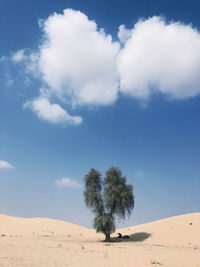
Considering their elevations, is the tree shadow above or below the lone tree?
below

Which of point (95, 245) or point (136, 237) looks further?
point (136, 237)

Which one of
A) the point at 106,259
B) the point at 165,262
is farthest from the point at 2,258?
the point at 165,262

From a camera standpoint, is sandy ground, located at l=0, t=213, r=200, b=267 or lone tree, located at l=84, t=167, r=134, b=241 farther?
lone tree, located at l=84, t=167, r=134, b=241

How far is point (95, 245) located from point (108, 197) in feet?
27.5

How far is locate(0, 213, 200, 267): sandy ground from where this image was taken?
630 inches

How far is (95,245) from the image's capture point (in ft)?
84.8

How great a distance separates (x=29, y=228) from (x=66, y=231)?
7456 millimetres

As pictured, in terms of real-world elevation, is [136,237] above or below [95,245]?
above

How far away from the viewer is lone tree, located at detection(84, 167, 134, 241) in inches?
1276

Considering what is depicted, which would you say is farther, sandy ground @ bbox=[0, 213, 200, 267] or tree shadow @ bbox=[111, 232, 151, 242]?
tree shadow @ bbox=[111, 232, 151, 242]

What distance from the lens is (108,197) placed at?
110 feet

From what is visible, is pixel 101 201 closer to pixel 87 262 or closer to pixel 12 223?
pixel 87 262

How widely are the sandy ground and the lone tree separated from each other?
9.20 ft

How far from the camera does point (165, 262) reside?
54.6 feet
